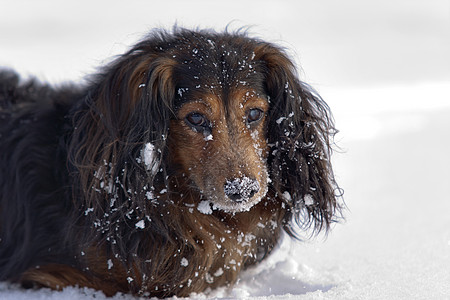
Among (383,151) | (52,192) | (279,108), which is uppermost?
(279,108)

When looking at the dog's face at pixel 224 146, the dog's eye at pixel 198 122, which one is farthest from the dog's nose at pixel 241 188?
the dog's eye at pixel 198 122

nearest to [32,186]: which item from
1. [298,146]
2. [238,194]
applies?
[238,194]

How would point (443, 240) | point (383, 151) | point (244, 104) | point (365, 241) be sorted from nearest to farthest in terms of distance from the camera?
point (244, 104), point (443, 240), point (365, 241), point (383, 151)

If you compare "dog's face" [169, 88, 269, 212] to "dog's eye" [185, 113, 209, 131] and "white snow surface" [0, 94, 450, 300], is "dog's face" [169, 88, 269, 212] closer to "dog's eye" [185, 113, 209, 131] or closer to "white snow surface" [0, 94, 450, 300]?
"dog's eye" [185, 113, 209, 131]

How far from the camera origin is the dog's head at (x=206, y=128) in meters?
3.44

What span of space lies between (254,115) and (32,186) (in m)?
1.52

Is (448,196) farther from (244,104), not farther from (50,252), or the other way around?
(50,252)

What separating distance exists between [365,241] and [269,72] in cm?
181

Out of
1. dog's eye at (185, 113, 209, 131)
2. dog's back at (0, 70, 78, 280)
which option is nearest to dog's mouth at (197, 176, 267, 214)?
dog's eye at (185, 113, 209, 131)

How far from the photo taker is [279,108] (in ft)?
12.3

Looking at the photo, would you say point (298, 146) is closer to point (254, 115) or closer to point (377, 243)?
point (254, 115)

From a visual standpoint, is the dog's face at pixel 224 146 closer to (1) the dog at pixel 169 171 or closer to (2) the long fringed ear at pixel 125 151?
(1) the dog at pixel 169 171

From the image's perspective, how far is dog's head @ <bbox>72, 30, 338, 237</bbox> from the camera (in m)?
3.44

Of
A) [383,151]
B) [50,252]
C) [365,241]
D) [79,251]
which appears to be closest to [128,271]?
[79,251]
